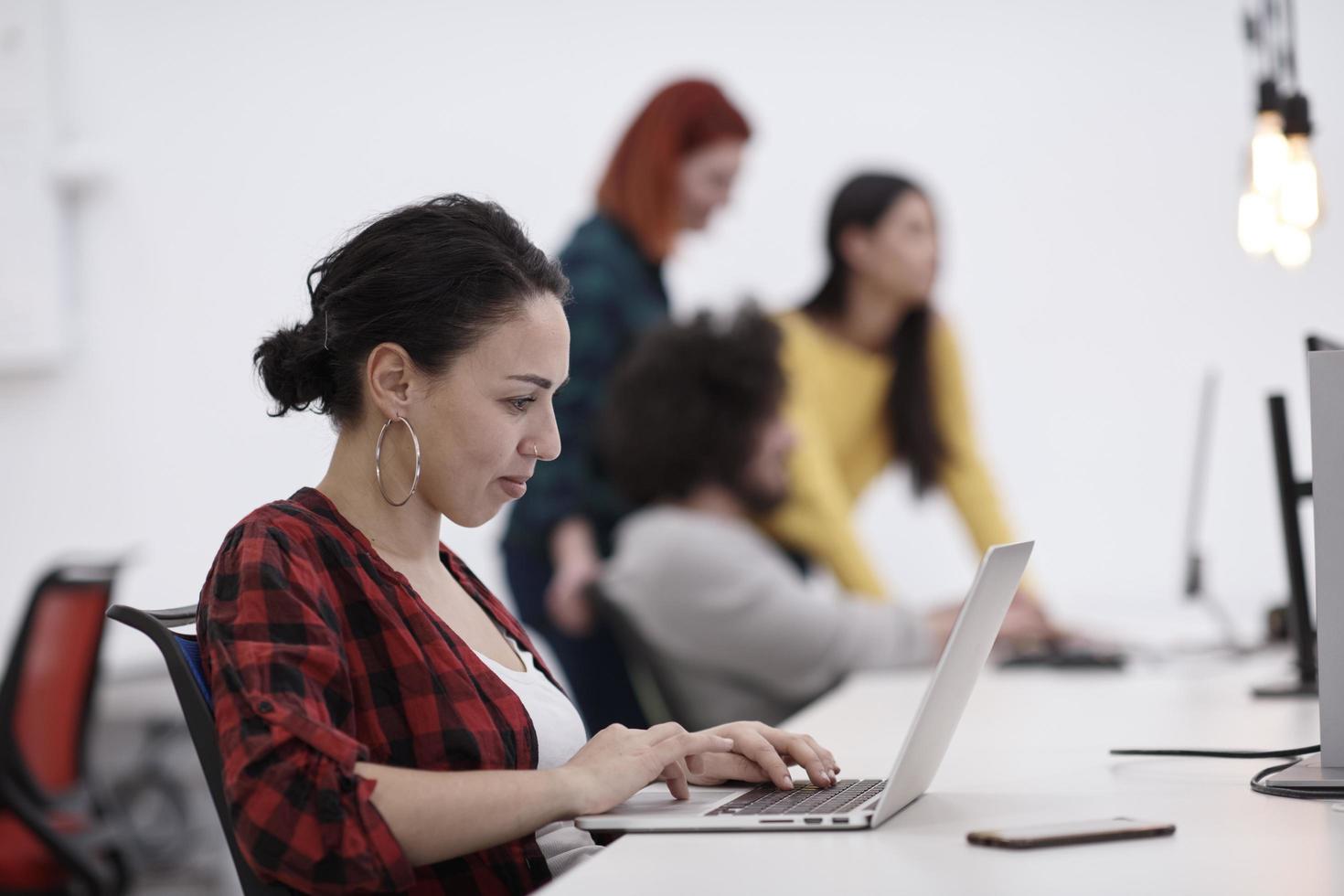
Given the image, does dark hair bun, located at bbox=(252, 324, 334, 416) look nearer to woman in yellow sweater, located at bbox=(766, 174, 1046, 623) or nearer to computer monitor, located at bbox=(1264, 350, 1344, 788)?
computer monitor, located at bbox=(1264, 350, 1344, 788)

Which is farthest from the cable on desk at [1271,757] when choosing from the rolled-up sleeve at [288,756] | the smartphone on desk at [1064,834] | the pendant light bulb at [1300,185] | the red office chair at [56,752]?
the red office chair at [56,752]

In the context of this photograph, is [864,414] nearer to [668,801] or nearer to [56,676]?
[56,676]

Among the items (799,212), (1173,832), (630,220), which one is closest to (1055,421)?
(799,212)

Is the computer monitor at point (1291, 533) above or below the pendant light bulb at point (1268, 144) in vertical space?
below

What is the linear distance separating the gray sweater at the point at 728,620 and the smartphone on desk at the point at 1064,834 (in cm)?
161

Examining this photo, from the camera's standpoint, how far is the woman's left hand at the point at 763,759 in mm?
1260

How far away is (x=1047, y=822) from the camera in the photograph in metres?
1.12

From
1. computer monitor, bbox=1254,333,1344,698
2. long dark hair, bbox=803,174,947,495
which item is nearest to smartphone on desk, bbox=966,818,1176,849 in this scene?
computer monitor, bbox=1254,333,1344,698

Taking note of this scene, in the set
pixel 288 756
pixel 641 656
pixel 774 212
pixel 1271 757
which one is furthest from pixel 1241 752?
pixel 774 212

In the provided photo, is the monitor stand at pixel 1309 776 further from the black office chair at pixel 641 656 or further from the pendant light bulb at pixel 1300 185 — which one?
the black office chair at pixel 641 656

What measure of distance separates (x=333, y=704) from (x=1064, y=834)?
21.7 inches

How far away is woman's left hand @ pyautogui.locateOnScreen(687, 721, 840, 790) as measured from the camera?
126cm

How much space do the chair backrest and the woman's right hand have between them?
1.78m

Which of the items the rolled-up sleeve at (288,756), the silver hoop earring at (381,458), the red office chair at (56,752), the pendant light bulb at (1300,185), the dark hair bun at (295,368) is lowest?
the red office chair at (56,752)
